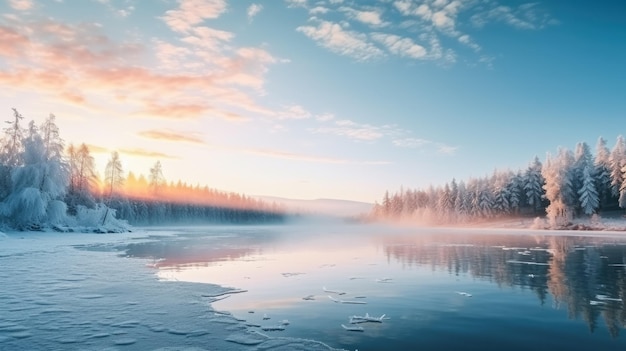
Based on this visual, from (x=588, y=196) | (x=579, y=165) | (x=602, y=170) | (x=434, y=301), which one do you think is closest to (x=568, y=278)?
(x=434, y=301)

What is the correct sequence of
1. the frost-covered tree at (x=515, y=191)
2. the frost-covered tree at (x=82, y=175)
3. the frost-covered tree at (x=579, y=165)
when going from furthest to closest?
the frost-covered tree at (x=515, y=191) < the frost-covered tree at (x=579, y=165) < the frost-covered tree at (x=82, y=175)

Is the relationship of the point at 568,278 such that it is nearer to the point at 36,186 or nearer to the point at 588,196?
the point at 36,186

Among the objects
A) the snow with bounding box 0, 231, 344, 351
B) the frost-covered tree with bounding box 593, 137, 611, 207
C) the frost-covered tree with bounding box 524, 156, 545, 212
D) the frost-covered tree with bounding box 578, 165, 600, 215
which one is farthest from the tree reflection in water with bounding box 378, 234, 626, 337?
the frost-covered tree with bounding box 524, 156, 545, 212

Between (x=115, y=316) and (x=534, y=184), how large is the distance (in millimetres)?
100086

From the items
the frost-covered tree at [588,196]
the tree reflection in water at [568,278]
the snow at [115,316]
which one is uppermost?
the frost-covered tree at [588,196]

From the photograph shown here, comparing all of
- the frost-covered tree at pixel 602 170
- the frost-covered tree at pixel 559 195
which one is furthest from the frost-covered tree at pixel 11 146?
the frost-covered tree at pixel 602 170

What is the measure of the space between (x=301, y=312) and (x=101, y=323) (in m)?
5.17

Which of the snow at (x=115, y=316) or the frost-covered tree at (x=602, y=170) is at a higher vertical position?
the frost-covered tree at (x=602, y=170)

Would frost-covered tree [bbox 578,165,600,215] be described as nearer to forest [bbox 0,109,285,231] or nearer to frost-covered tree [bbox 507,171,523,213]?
frost-covered tree [bbox 507,171,523,213]

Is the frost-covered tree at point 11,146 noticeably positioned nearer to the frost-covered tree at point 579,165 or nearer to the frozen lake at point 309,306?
the frozen lake at point 309,306

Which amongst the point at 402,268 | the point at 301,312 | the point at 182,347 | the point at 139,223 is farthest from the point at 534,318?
the point at 139,223

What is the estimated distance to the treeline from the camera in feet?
243

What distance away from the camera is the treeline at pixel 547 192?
7406cm

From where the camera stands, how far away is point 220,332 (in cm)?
890
